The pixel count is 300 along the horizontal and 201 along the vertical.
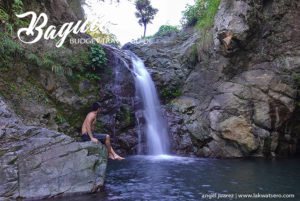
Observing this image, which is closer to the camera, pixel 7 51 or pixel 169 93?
pixel 7 51

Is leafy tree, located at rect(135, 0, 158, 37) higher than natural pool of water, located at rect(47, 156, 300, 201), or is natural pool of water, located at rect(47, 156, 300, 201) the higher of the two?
leafy tree, located at rect(135, 0, 158, 37)

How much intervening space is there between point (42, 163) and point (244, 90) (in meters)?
8.21

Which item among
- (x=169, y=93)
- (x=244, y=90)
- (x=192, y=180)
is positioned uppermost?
(x=169, y=93)

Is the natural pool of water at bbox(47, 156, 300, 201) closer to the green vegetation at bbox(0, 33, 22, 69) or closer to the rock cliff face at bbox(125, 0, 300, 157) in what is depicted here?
the rock cliff face at bbox(125, 0, 300, 157)

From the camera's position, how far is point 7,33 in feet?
23.0

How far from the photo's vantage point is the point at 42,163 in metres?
4.27

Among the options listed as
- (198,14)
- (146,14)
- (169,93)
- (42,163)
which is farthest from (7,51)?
(146,14)

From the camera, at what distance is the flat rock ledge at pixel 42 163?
4016 mm

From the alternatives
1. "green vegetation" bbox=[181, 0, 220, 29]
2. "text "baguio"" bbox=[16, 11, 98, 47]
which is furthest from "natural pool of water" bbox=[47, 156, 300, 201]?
"green vegetation" bbox=[181, 0, 220, 29]

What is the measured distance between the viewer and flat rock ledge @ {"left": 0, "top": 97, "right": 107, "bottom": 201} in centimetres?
402

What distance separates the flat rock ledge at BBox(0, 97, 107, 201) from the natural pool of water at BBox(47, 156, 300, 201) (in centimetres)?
32

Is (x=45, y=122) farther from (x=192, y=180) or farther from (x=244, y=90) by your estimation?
(x=244, y=90)

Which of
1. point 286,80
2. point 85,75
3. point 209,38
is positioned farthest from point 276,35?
point 85,75

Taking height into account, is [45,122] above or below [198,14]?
below
